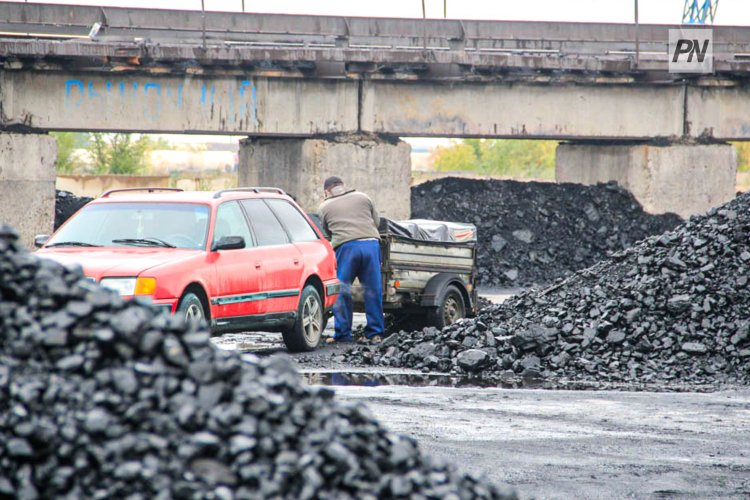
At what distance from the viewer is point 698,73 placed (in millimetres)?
27344

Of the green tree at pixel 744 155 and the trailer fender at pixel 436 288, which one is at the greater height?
the green tree at pixel 744 155

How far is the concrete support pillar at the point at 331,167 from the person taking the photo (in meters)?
24.9

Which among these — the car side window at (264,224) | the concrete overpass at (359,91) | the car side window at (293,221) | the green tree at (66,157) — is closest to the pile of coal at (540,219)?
the concrete overpass at (359,91)

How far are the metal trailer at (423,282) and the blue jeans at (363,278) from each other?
0.34 metres

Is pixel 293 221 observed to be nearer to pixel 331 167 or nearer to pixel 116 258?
pixel 116 258

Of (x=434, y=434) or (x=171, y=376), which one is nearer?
(x=171, y=376)

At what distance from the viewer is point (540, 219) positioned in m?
28.3

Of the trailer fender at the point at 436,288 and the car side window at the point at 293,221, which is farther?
the trailer fender at the point at 436,288

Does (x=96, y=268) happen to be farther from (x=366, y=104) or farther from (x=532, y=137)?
(x=532, y=137)

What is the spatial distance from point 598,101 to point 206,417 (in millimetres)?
23701

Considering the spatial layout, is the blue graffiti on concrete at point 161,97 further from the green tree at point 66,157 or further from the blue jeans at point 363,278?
the green tree at point 66,157

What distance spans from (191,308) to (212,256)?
721mm

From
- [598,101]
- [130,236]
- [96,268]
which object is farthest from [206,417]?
[598,101]

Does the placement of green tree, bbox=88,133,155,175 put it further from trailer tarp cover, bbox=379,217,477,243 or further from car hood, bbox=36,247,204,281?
car hood, bbox=36,247,204,281
